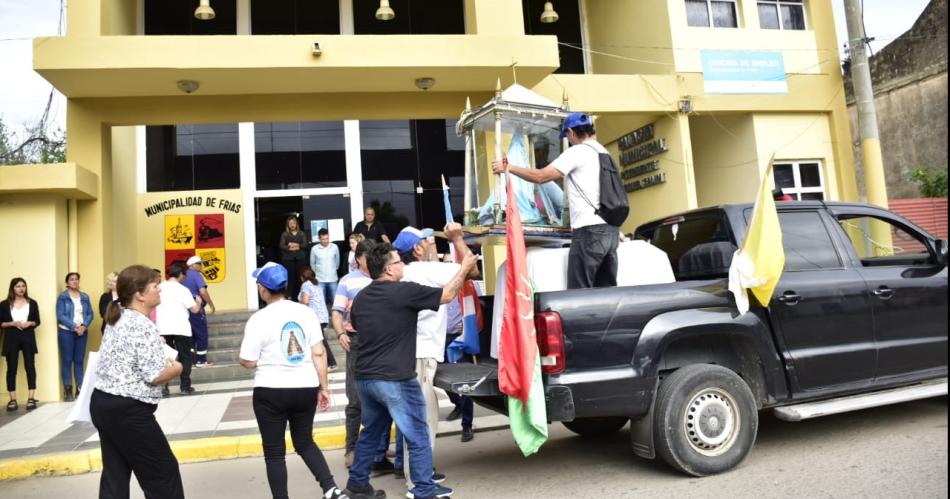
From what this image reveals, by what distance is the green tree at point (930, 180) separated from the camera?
16.6 metres

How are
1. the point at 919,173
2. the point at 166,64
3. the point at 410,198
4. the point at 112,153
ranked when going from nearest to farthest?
the point at 166,64 → the point at 112,153 → the point at 410,198 → the point at 919,173

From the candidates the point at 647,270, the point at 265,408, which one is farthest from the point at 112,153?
the point at 647,270

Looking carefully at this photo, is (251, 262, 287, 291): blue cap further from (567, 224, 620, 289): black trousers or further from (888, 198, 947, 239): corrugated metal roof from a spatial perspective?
(888, 198, 947, 239): corrugated metal roof

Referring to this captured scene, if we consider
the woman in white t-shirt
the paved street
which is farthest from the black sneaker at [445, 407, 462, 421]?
the woman in white t-shirt

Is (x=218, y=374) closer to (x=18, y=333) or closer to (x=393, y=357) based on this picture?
(x=18, y=333)

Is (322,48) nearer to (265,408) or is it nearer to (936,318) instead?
(265,408)

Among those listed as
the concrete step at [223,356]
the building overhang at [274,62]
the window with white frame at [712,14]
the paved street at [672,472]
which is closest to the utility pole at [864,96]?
the window with white frame at [712,14]

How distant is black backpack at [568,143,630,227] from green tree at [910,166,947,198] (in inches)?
613

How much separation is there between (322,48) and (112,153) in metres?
4.51

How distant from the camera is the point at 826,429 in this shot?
5.66m

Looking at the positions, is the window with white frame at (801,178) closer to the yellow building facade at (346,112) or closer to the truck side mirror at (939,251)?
the yellow building facade at (346,112)

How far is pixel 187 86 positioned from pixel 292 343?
7280 millimetres

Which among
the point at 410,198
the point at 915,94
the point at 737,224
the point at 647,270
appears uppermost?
the point at 915,94

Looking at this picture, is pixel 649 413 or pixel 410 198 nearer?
pixel 649 413
